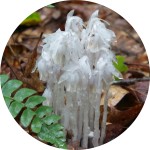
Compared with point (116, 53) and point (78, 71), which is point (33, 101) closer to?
point (78, 71)

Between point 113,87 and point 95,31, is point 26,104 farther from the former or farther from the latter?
point 113,87

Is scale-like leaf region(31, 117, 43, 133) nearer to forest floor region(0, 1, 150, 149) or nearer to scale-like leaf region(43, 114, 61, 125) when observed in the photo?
scale-like leaf region(43, 114, 61, 125)

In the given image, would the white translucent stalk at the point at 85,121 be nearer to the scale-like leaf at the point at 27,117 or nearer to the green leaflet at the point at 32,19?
the scale-like leaf at the point at 27,117

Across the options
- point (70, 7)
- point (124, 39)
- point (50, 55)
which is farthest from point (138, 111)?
point (70, 7)

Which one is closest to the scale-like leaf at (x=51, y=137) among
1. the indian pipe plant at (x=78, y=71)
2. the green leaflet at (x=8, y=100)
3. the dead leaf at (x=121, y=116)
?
the indian pipe plant at (x=78, y=71)

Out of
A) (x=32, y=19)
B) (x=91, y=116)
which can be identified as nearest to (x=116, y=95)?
(x=91, y=116)

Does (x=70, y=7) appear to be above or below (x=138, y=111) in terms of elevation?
above
